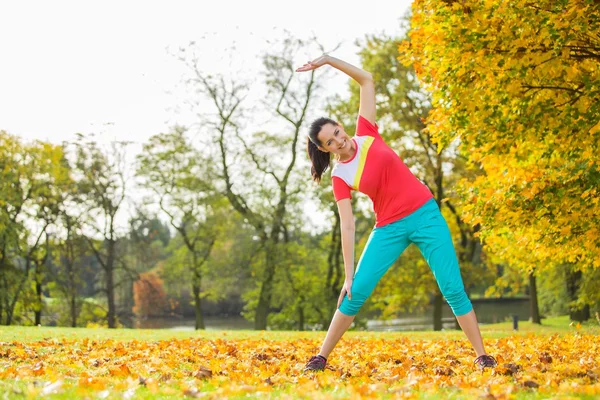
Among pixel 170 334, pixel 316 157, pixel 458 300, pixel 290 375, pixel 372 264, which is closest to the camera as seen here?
pixel 290 375

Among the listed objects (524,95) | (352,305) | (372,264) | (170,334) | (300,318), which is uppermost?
(524,95)

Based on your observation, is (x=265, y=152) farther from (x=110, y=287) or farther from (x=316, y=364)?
(x=316, y=364)

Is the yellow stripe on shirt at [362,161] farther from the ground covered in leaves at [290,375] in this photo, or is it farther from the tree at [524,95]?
the tree at [524,95]

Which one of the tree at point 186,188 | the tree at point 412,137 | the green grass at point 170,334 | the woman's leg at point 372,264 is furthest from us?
the tree at point 186,188

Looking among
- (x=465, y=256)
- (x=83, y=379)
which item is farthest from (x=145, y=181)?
(x=83, y=379)

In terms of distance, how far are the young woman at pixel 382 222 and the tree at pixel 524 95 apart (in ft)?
13.2

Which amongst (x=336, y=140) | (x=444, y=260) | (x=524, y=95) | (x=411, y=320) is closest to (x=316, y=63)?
(x=336, y=140)

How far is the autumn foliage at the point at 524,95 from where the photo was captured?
342 inches

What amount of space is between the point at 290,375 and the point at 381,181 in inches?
66.3

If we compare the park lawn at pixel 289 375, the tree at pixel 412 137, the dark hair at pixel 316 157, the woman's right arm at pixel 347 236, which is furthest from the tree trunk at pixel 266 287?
the woman's right arm at pixel 347 236

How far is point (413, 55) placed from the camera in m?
10.5

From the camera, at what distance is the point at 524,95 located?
32.1 feet

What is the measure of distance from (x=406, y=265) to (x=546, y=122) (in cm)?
2060

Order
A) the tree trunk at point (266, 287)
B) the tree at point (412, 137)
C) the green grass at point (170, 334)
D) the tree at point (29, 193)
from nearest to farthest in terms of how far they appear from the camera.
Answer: the green grass at point (170, 334) → the tree at point (412, 137) → the tree trunk at point (266, 287) → the tree at point (29, 193)
